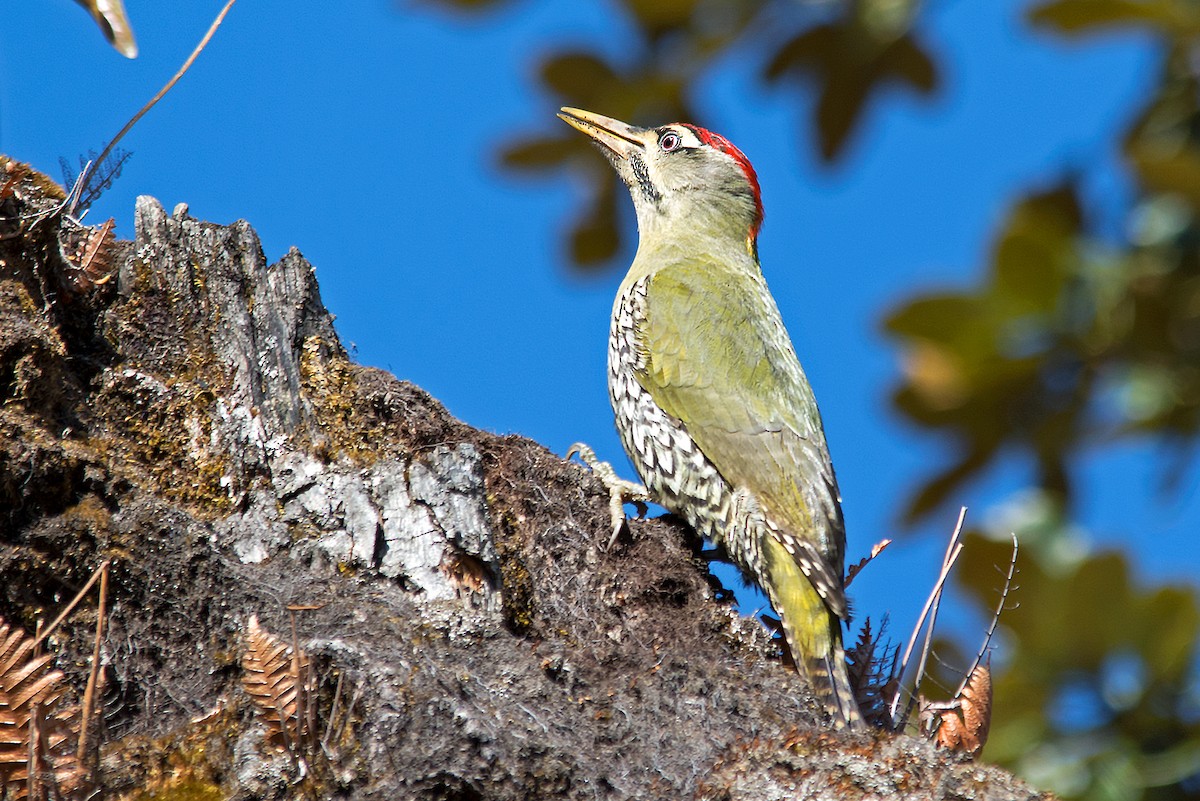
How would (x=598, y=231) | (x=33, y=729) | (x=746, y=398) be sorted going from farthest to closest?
(x=746, y=398) < (x=33, y=729) < (x=598, y=231)

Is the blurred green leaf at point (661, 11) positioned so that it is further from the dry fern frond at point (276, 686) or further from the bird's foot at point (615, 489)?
the bird's foot at point (615, 489)

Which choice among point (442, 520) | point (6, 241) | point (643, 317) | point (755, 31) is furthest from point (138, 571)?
point (755, 31)

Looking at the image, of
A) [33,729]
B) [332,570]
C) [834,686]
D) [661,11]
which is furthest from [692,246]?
[661,11]

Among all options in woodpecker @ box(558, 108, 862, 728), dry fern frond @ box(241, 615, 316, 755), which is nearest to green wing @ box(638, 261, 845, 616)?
woodpecker @ box(558, 108, 862, 728)

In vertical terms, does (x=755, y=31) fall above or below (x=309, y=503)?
below

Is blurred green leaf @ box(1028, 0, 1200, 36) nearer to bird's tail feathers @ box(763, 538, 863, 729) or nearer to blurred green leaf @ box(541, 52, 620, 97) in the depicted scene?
blurred green leaf @ box(541, 52, 620, 97)

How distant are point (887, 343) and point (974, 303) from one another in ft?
0.31

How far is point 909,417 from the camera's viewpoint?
1300 mm

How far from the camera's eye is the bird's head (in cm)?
721

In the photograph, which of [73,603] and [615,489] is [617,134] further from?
[73,603]

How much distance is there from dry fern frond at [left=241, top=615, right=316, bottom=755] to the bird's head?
161 inches

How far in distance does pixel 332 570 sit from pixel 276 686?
92cm

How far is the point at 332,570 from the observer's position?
15.1 ft

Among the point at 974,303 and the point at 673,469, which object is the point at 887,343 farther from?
the point at 673,469
